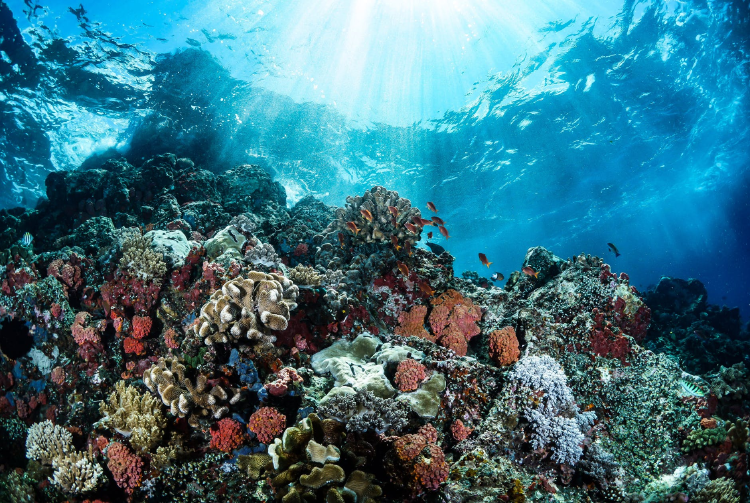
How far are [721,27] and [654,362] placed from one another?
75.6 feet

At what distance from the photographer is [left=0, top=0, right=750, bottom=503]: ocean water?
3.95 meters

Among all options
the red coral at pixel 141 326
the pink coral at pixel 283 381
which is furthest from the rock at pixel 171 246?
the pink coral at pixel 283 381

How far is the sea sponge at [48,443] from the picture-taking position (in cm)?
445

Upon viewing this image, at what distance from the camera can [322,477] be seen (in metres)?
2.72

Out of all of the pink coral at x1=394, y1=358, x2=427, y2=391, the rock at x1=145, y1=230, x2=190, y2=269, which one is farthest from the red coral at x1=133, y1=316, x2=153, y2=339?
the pink coral at x1=394, y1=358, x2=427, y2=391

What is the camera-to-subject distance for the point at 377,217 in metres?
8.13

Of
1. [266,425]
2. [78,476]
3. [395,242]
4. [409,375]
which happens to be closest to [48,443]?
[78,476]

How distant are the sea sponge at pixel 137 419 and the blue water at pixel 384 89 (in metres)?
20.0

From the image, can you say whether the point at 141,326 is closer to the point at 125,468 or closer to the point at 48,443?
the point at 48,443

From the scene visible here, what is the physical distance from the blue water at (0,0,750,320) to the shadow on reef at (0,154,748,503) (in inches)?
618

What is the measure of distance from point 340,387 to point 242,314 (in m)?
1.72

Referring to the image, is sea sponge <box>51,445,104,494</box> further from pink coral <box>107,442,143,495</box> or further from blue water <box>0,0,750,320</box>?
blue water <box>0,0,750,320</box>

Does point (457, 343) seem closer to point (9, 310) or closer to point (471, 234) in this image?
point (9, 310)

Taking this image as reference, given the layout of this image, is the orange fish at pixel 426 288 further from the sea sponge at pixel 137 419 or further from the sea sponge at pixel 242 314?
the sea sponge at pixel 137 419
